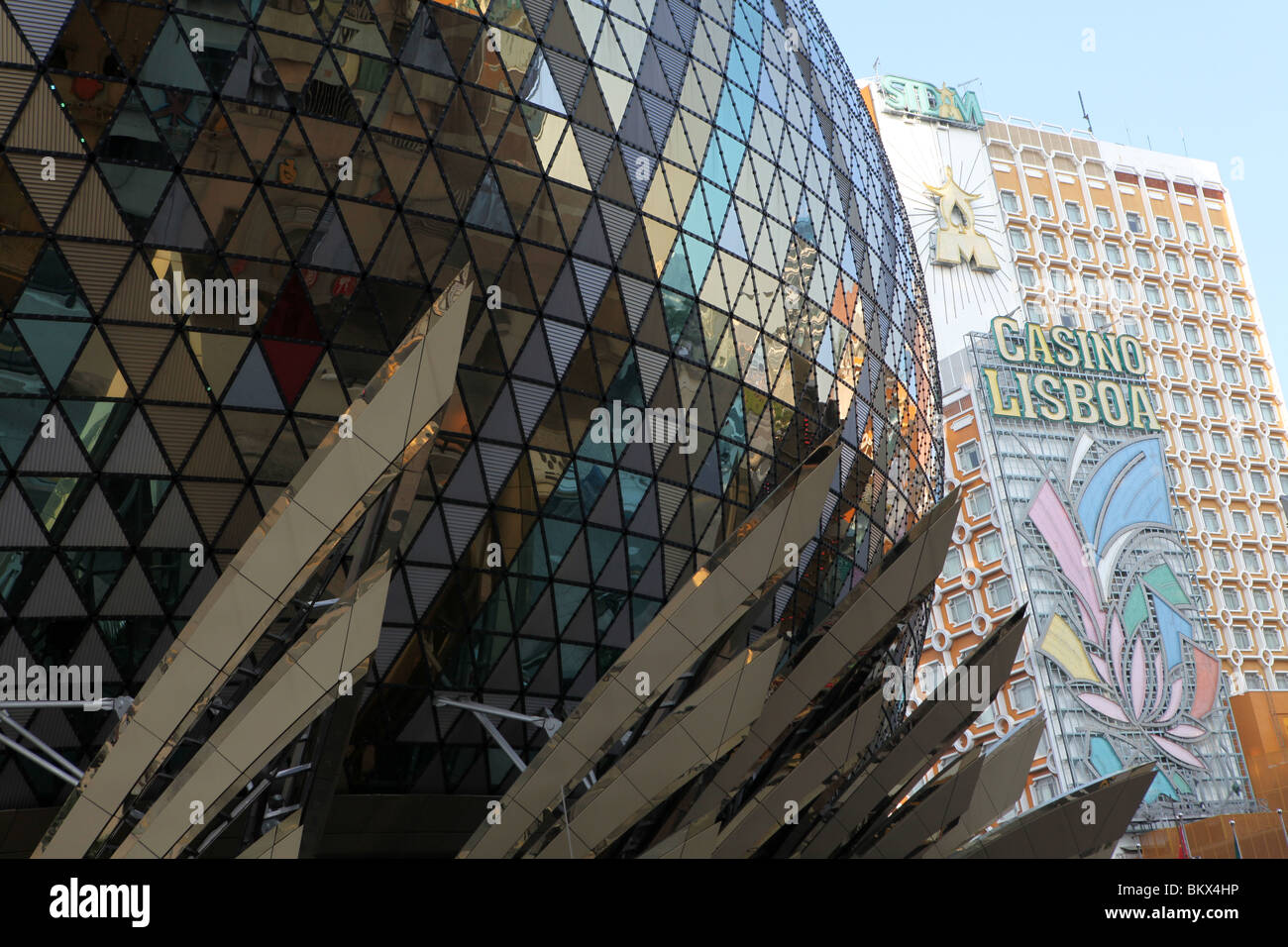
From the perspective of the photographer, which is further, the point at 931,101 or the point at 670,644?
the point at 931,101

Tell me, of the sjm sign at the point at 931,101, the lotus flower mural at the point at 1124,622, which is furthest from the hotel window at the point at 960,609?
the sjm sign at the point at 931,101

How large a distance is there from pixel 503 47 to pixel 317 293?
5.34 meters

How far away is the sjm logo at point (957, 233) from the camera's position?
81.2 metres

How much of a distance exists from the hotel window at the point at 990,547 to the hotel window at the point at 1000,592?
1.29 m

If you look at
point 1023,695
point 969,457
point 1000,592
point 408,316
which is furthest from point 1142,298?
point 408,316

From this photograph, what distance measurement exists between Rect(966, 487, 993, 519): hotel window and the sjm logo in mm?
18893

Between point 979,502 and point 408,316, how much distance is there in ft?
184

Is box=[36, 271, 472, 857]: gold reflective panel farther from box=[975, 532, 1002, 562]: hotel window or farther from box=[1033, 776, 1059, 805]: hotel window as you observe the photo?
box=[975, 532, 1002, 562]: hotel window

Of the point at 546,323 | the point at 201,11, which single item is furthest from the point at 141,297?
the point at 546,323

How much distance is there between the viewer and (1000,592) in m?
68.1

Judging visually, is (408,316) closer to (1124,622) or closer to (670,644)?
A: (670,644)

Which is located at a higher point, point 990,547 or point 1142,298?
point 1142,298

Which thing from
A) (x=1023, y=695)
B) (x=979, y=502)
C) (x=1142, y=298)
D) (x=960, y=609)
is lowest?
(x=1023, y=695)

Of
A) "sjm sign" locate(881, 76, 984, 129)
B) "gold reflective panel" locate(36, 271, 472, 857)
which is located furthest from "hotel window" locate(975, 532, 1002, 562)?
"gold reflective panel" locate(36, 271, 472, 857)
